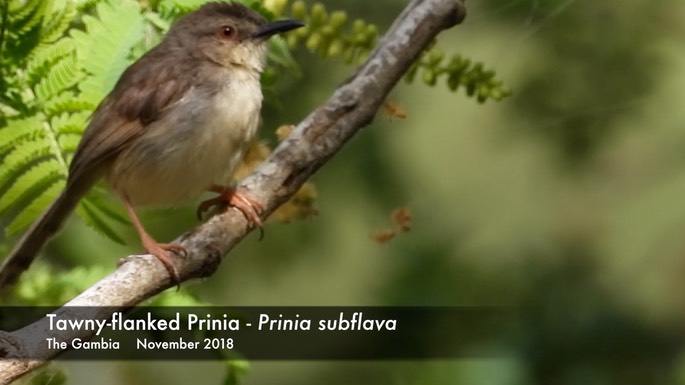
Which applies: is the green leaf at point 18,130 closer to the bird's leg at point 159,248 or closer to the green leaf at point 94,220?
the green leaf at point 94,220

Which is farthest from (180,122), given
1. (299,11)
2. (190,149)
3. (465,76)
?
(465,76)

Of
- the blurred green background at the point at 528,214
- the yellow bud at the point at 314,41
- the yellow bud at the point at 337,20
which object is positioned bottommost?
the yellow bud at the point at 314,41

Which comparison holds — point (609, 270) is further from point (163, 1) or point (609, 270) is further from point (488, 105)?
point (163, 1)

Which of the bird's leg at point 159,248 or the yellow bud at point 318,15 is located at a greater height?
the yellow bud at point 318,15

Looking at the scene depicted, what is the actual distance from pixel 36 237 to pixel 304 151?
0.82 metres

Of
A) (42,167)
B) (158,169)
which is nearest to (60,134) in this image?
(42,167)


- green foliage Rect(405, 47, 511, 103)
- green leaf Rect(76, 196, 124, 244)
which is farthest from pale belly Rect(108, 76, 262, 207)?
green foliage Rect(405, 47, 511, 103)

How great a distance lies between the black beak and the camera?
12.3 feet

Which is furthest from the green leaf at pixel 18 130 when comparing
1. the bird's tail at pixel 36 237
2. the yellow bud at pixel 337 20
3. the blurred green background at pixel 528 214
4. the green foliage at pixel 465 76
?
the blurred green background at pixel 528 214

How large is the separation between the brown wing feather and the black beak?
26cm

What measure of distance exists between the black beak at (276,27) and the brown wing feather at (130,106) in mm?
256

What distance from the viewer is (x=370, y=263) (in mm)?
6301

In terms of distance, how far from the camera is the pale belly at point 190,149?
12.5 feet

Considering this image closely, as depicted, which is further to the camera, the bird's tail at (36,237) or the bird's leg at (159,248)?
the bird's tail at (36,237)
